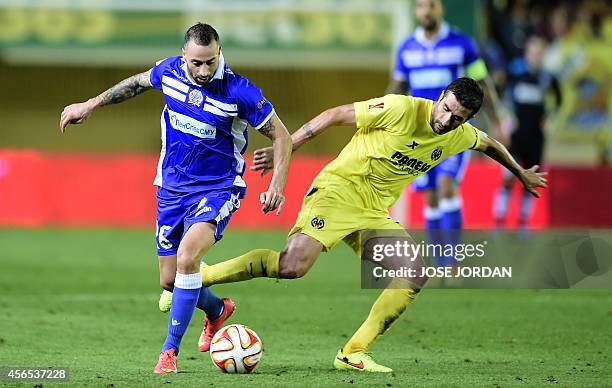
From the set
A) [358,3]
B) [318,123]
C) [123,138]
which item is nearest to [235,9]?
[358,3]

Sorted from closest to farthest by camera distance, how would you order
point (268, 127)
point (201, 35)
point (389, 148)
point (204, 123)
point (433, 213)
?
point (201, 35) < point (268, 127) < point (204, 123) < point (389, 148) < point (433, 213)

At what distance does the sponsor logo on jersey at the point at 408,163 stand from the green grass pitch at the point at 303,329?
1188 millimetres

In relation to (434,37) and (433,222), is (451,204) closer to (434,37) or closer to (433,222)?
(433,222)

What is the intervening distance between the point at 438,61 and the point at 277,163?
4893mm

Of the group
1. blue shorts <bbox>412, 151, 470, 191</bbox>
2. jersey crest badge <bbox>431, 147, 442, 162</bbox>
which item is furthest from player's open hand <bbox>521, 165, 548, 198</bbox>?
blue shorts <bbox>412, 151, 470, 191</bbox>

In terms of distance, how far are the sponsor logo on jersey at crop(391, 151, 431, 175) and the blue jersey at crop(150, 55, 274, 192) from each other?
89cm

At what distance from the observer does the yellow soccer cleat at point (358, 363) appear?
6.62m

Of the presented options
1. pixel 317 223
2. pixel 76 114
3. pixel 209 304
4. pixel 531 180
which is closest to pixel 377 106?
pixel 317 223

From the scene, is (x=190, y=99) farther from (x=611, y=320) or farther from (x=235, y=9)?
(x=235, y=9)

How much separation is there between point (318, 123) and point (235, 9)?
45.7ft

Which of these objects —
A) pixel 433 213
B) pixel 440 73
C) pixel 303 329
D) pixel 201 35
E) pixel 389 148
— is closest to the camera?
pixel 201 35

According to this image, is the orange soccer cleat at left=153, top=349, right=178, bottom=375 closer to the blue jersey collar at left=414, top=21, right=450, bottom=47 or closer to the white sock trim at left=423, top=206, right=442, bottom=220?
the white sock trim at left=423, top=206, right=442, bottom=220

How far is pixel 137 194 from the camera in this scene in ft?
58.6

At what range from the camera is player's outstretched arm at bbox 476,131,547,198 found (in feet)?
23.5
